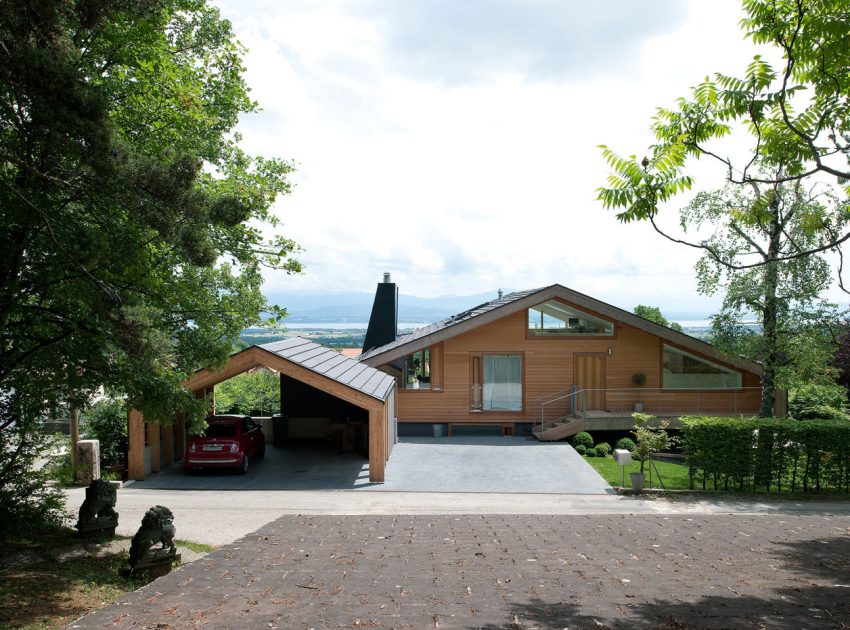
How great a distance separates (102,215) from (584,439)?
16532 mm


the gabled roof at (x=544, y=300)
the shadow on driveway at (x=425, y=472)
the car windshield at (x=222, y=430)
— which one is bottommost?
the shadow on driveway at (x=425, y=472)

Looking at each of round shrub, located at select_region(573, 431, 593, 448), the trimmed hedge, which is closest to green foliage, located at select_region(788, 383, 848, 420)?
round shrub, located at select_region(573, 431, 593, 448)

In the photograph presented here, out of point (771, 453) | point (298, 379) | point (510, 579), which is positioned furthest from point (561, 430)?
point (510, 579)

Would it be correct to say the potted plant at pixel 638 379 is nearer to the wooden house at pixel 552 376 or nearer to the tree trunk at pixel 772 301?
the wooden house at pixel 552 376

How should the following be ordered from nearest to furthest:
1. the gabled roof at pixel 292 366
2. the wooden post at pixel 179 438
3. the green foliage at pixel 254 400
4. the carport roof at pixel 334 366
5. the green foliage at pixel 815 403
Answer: the gabled roof at pixel 292 366, the carport roof at pixel 334 366, the wooden post at pixel 179 438, the green foliage at pixel 254 400, the green foliage at pixel 815 403

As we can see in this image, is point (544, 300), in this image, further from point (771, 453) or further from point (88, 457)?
point (88, 457)

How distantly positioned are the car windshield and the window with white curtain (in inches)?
381

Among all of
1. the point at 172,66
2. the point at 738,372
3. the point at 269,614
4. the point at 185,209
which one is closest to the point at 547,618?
the point at 269,614

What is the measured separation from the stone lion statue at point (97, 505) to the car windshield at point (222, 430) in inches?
254

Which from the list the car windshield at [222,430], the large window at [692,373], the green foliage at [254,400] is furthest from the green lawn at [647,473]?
the green foliage at [254,400]

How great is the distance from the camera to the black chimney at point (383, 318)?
30484 millimetres

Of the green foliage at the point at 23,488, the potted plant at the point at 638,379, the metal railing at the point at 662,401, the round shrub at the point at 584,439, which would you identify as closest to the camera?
the green foliage at the point at 23,488

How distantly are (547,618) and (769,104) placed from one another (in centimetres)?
624

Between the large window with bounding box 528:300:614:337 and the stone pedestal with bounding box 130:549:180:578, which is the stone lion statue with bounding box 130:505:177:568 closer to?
the stone pedestal with bounding box 130:549:180:578
